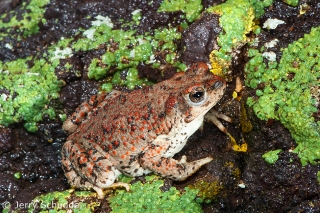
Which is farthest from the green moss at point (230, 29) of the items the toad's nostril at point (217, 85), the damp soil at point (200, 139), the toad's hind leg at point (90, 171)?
the toad's hind leg at point (90, 171)

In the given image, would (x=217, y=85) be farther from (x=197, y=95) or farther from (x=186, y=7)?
(x=186, y=7)

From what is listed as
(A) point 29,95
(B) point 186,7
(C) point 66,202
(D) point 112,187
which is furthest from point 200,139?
(A) point 29,95

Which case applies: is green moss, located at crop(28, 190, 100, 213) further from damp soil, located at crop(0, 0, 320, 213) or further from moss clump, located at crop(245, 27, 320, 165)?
moss clump, located at crop(245, 27, 320, 165)

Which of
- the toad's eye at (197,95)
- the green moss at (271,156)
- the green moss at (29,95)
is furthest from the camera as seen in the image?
the green moss at (29,95)

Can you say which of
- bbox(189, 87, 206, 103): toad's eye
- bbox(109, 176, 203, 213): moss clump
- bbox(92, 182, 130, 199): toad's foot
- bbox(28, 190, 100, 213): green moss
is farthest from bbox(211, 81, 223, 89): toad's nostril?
bbox(28, 190, 100, 213): green moss

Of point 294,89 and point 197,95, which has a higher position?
point 197,95

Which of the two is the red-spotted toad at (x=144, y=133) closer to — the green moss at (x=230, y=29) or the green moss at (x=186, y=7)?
the green moss at (x=230, y=29)

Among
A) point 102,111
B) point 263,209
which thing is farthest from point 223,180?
point 102,111
